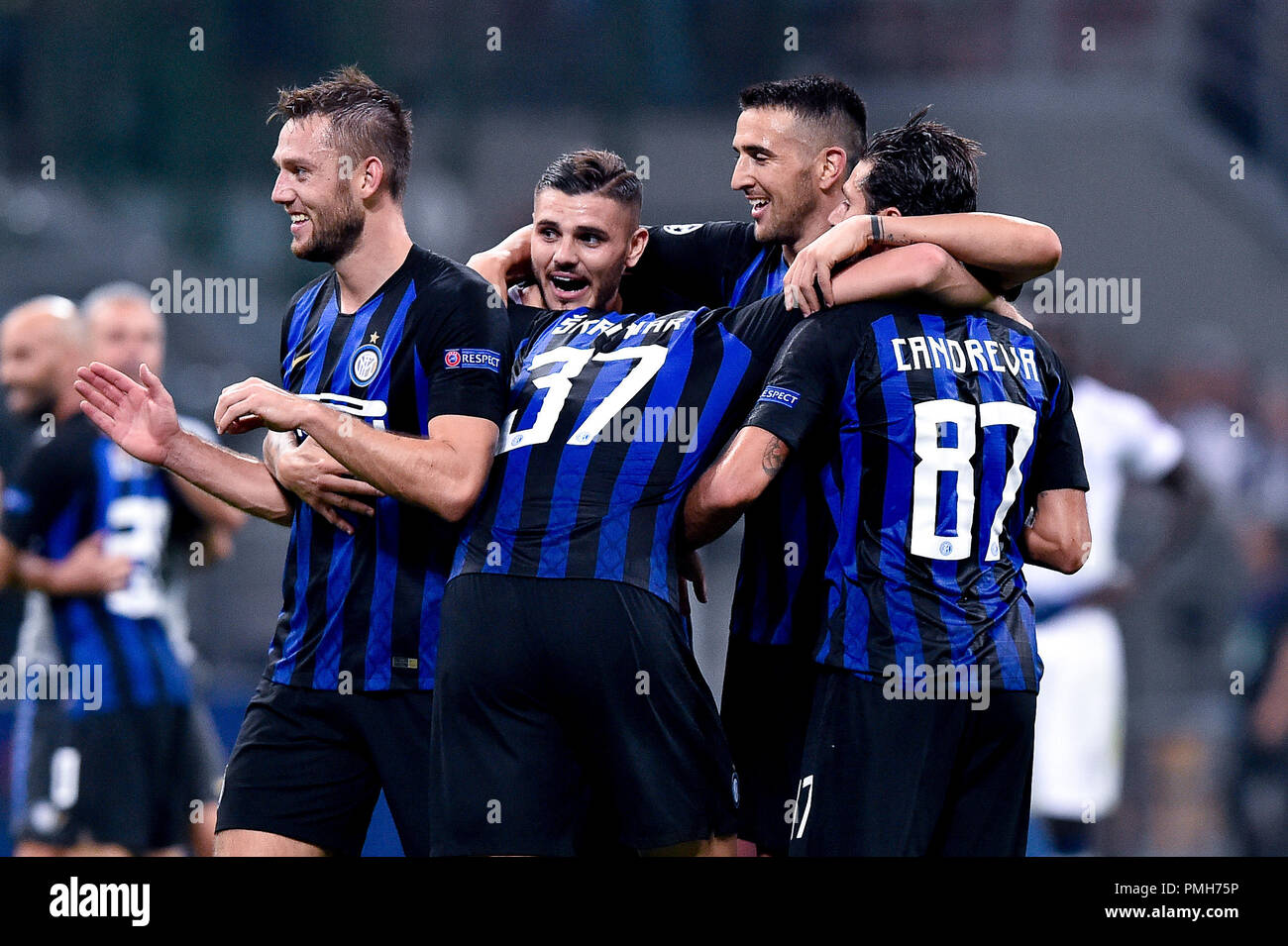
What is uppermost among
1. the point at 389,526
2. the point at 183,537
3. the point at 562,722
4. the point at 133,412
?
the point at 133,412

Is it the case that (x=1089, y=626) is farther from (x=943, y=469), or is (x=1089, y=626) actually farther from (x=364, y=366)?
(x=364, y=366)

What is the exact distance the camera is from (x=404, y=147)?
3.83 m

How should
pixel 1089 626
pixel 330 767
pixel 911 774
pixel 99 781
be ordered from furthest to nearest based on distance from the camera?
pixel 1089 626
pixel 99 781
pixel 330 767
pixel 911 774

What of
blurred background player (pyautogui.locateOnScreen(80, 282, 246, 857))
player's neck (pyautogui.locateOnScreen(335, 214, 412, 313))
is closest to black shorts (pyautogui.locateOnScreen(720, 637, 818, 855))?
player's neck (pyautogui.locateOnScreen(335, 214, 412, 313))

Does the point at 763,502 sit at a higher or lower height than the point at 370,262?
lower

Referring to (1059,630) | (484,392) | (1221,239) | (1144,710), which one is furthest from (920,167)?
(1221,239)

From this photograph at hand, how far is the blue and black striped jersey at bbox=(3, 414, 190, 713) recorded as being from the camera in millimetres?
5840

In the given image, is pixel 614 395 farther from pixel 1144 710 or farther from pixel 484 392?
pixel 1144 710

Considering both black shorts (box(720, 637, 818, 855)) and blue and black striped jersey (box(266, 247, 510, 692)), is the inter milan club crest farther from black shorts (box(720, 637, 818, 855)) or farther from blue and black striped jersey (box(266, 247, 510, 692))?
black shorts (box(720, 637, 818, 855))

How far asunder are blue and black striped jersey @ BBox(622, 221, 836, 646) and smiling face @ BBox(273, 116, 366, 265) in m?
0.96

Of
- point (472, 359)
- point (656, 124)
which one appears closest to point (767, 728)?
point (472, 359)

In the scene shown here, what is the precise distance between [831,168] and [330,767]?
2.11 m

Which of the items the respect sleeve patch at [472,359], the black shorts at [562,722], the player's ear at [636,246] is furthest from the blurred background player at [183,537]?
the black shorts at [562,722]

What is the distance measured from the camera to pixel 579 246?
3.93 metres
